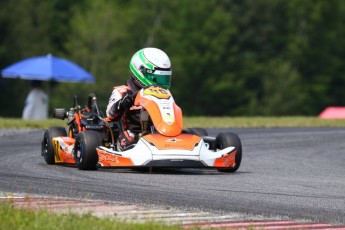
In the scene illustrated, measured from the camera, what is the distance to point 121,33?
71938 mm

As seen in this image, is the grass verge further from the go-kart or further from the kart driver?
the kart driver

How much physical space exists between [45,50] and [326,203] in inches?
2660

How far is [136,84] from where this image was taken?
13578 mm

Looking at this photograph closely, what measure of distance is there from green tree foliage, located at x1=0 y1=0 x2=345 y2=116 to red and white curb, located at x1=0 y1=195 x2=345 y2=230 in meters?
59.8

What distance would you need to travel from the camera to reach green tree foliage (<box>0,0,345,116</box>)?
73.1 metres

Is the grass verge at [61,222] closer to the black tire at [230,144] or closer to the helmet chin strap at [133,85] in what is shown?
the black tire at [230,144]

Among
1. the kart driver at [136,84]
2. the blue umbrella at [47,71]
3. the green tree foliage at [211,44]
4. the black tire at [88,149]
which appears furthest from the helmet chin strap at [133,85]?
the green tree foliage at [211,44]

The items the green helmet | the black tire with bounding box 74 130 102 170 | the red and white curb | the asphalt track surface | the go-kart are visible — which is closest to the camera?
the red and white curb

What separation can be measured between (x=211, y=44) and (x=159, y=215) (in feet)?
239

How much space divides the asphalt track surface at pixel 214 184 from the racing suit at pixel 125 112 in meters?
0.41

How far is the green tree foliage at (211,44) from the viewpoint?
2876 inches

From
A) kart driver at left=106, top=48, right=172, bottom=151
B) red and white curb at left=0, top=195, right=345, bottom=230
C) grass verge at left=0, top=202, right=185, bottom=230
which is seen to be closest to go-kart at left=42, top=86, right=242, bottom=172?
kart driver at left=106, top=48, right=172, bottom=151

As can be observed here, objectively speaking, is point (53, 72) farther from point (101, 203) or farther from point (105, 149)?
point (101, 203)

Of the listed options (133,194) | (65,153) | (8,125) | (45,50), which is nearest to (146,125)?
(65,153)
